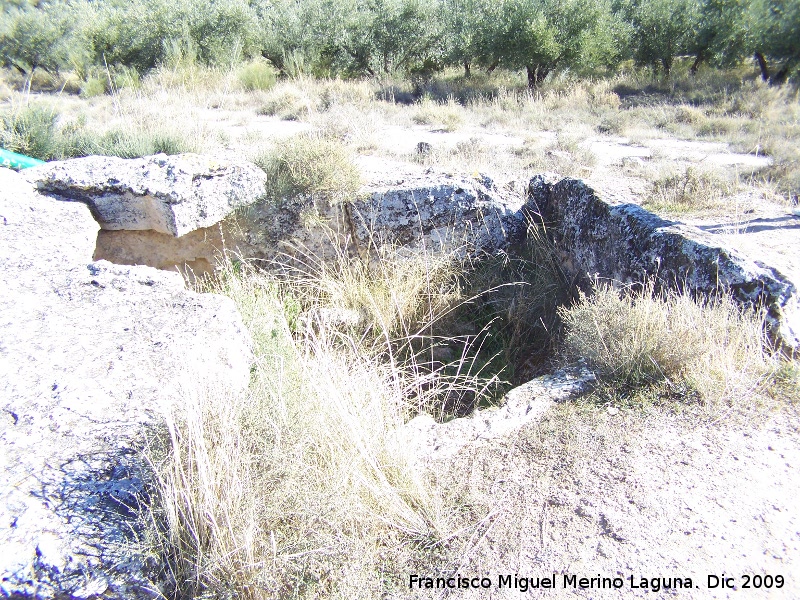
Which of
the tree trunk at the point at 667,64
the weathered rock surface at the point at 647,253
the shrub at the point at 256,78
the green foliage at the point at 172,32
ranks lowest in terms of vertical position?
the weathered rock surface at the point at 647,253

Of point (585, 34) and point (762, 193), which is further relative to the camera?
point (585, 34)

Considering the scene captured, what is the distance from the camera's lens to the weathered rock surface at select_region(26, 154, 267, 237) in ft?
14.5

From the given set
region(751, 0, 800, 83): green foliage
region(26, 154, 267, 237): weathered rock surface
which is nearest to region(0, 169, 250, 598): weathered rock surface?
region(26, 154, 267, 237): weathered rock surface

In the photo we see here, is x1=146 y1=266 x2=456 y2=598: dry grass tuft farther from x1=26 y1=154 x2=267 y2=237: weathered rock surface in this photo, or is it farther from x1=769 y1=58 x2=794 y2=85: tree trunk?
x1=769 y1=58 x2=794 y2=85: tree trunk

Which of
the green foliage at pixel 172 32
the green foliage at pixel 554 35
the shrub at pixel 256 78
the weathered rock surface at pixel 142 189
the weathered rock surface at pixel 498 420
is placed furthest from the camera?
the green foliage at pixel 172 32

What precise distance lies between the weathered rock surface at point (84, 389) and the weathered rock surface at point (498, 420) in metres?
0.92

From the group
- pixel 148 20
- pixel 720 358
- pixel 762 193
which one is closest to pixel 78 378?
pixel 720 358

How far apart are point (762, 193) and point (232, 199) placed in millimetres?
5942

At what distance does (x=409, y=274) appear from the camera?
15.1 feet

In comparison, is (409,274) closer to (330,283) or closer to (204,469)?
(330,283)

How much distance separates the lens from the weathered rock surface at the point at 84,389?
1.77m

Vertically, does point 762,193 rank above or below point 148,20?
below

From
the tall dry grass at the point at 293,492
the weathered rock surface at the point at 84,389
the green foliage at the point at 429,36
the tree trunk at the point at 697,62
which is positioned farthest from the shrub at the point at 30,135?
the tree trunk at the point at 697,62

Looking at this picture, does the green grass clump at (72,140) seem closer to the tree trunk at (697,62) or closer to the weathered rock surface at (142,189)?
the weathered rock surface at (142,189)
